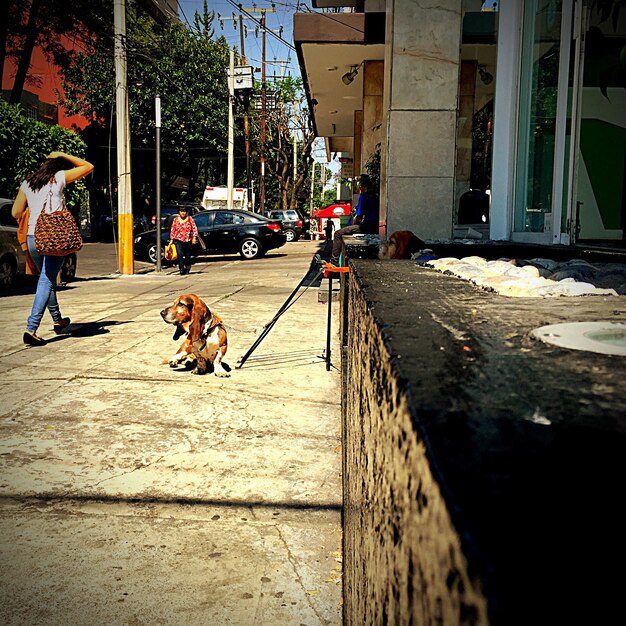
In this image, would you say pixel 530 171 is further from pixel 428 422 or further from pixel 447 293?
pixel 428 422

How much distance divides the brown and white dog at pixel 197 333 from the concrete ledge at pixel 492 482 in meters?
4.12

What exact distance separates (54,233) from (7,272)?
17.8 feet

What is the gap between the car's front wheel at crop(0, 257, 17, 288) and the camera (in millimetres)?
10812

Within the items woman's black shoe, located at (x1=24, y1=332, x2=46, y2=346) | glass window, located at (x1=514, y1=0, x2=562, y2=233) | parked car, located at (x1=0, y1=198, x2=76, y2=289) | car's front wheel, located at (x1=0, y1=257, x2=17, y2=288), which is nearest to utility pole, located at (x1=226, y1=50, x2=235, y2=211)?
parked car, located at (x1=0, y1=198, x2=76, y2=289)

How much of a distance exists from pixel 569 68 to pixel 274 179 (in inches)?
2072

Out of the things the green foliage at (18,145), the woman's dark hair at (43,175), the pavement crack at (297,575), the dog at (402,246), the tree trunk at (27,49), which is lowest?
the pavement crack at (297,575)

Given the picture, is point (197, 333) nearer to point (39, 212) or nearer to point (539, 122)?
point (39, 212)

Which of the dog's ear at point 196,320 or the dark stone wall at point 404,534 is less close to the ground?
the dark stone wall at point 404,534

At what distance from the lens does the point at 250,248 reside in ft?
63.9

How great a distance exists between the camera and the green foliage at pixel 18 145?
1773cm

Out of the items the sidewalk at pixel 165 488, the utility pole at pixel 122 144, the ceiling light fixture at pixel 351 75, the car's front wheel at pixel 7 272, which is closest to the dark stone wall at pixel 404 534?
the sidewalk at pixel 165 488

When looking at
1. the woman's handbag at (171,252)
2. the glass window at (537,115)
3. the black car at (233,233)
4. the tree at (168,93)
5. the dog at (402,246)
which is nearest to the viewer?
the dog at (402,246)

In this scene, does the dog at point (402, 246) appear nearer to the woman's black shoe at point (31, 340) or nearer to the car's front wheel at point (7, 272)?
the woman's black shoe at point (31, 340)

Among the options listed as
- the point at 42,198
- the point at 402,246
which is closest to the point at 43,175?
the point at 42,198
